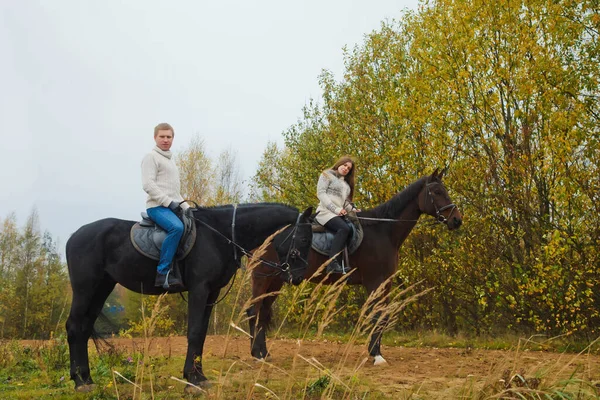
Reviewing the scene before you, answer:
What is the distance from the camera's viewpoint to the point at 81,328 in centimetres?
685

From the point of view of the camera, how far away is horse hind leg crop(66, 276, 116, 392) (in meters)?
6.66

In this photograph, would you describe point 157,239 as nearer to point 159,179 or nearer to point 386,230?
point 159,179

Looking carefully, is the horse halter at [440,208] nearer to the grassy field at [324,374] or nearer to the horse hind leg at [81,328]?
the grassy field at [324,374]

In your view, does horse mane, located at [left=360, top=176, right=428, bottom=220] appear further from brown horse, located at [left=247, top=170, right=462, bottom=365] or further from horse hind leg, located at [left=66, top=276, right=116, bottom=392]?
horse hind leg, located at [left=66, top=276, right=116, bottom=392]

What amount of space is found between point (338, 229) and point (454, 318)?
8214 mm

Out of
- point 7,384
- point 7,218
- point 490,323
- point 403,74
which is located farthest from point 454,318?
point 7,218

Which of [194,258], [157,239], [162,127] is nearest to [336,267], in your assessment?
[194,258]

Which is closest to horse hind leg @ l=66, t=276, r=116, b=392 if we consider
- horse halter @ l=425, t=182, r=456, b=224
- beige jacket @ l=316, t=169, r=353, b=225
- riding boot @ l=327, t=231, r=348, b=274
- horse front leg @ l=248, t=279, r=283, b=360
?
horse front leg @ l=248, t=279, r=283, b=360

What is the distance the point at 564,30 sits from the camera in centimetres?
1058

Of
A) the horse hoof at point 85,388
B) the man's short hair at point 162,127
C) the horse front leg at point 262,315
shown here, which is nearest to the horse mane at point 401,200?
the horse front leg at point 262,315

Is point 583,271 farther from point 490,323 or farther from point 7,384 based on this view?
point 7,384

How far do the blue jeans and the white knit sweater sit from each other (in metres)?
0.16

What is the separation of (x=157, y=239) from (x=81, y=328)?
147 centimetres

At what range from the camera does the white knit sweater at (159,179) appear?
6617 mm
